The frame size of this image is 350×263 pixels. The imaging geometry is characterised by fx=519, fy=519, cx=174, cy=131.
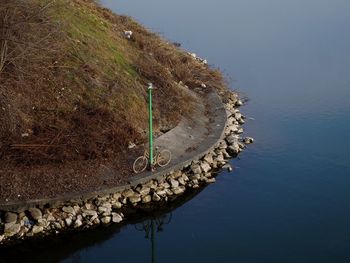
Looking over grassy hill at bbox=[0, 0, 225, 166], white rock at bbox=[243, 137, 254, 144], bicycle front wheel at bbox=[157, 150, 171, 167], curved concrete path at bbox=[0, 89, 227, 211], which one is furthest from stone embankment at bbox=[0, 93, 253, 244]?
grassy hill at bbox=[0, 0, 225, 166]

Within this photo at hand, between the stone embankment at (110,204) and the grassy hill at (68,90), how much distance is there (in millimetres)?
1343

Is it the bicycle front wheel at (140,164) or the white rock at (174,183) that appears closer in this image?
the bicycle front wheel at (140,164)

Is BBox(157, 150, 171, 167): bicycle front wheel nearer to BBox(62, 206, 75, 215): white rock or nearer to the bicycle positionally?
the bicycle

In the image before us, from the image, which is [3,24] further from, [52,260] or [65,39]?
[52,260]

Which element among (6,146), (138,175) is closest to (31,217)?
(6,146)

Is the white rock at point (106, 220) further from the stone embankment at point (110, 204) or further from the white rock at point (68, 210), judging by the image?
the white rock at point (68, 210)

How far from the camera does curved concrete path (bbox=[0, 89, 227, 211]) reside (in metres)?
13.1

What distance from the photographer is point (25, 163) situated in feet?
44.2

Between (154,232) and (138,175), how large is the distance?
1646 mm

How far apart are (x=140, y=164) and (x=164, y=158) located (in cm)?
84

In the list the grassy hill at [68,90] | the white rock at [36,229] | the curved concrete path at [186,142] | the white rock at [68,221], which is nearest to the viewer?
the white rock at [36,229]

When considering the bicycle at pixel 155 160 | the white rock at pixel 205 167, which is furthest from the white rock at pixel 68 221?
the white rock at pixel 205 167

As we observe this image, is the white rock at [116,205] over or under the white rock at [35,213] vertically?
over

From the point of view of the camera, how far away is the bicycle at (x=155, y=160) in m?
14.5
